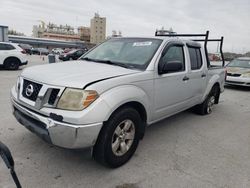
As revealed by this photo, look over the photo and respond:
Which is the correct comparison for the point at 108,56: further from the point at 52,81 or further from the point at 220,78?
the point at 220,78

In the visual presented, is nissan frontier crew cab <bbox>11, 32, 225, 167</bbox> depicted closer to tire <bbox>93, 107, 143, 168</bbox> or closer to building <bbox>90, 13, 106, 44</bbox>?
tire <bbox>93, 107, 143, 168</bbox>

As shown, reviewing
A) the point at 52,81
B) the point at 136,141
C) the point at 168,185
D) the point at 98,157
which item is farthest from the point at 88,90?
the point at 168,185

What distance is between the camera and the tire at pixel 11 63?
12207mm

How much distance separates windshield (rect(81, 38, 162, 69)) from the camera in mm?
3488

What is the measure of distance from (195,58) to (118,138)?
2.72 m

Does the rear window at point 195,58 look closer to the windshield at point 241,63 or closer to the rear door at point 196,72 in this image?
the rear door at point 196,72

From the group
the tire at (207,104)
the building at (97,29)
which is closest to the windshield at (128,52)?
the tire at (207,104)

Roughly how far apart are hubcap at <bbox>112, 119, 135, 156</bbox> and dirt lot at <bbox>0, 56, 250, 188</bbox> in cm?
25

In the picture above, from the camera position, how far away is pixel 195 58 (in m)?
4.70

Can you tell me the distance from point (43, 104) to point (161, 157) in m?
1.88

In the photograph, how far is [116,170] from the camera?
2.94 metres

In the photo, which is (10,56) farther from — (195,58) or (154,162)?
(154,162)

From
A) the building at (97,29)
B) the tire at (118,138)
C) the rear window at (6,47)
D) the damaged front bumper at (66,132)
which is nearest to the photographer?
the damaged front bumper at (66,132)

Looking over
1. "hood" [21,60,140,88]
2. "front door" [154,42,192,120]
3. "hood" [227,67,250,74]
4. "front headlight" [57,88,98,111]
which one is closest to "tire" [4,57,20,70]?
"hood" [21,60,140,88]
